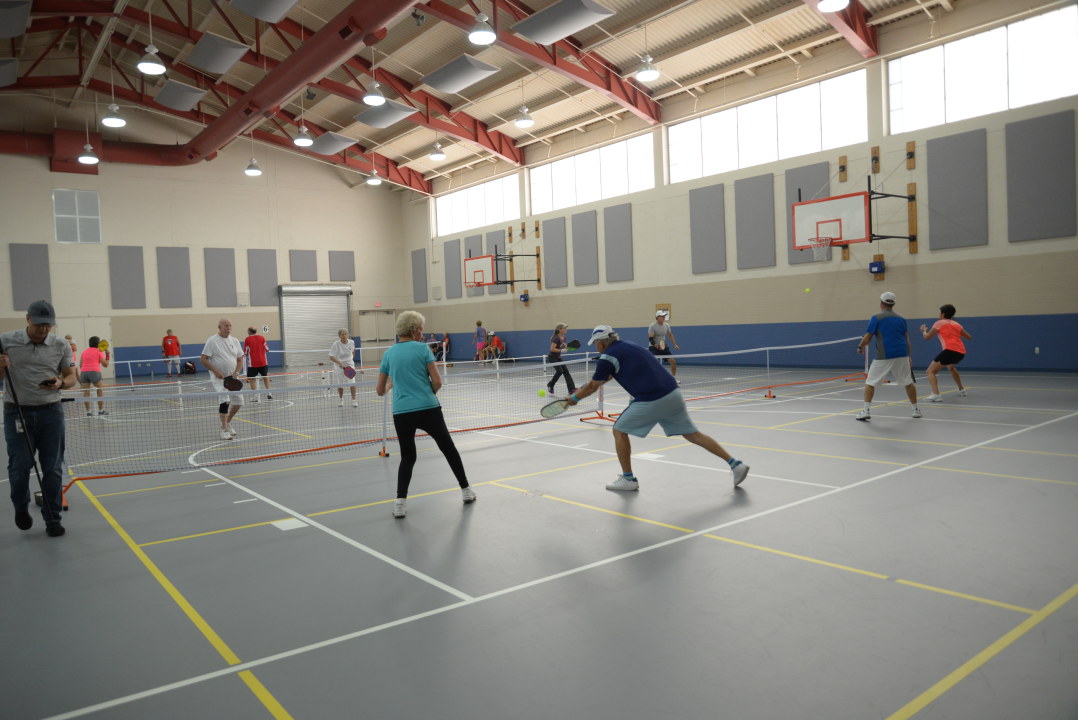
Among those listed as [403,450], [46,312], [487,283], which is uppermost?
[487,283]

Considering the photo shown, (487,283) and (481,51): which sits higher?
(481,51)

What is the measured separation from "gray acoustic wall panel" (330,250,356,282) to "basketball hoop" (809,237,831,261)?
25.0 meters

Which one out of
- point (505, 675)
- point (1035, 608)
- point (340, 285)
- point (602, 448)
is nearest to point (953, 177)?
point (602, 448)

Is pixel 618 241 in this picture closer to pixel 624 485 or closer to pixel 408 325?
pixel 624 485

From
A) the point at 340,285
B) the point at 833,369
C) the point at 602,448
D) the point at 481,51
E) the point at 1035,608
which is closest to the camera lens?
the point at 1035,608

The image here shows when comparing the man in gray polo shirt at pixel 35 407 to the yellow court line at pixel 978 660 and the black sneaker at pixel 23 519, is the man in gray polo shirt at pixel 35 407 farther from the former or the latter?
the yellow court line at pixel 978 660

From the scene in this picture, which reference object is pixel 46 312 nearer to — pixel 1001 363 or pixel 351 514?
pixel 351 514

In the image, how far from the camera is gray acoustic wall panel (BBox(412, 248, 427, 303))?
126ft

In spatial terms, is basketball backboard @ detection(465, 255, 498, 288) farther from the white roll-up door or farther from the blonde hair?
the blonde hair

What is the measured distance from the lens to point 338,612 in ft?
14.5

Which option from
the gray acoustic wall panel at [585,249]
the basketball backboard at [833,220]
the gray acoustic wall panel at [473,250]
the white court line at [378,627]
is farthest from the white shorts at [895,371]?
the gray acoustic wall panel at [473,250]

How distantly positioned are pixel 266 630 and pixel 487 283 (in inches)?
1090

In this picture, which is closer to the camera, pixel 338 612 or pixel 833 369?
pixel 338 612

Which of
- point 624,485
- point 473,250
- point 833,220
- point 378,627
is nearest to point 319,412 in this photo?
point 624,485
